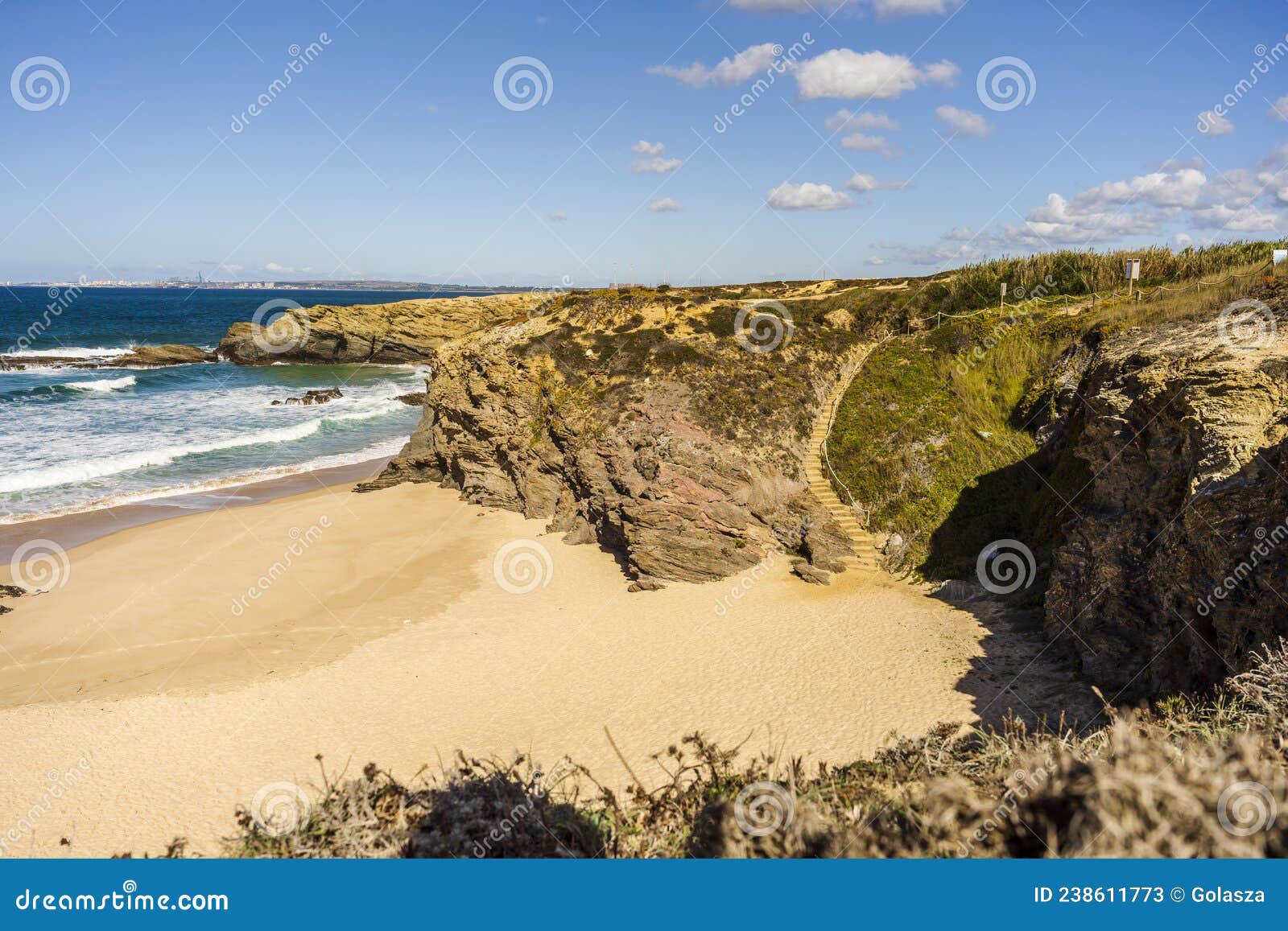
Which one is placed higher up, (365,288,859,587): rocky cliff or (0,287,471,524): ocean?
(365,288,859,587): rocky cliff

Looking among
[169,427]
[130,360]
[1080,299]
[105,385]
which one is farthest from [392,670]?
[130,360]

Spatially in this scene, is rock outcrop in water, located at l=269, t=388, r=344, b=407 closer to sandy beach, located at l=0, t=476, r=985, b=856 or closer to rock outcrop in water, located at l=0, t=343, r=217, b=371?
rock outcrop in water, located at l=0, t=343, r=217, b=371

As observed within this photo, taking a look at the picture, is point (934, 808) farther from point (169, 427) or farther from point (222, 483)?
point (169, 427)

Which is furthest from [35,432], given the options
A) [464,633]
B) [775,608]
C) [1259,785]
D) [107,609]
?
[1259,785]

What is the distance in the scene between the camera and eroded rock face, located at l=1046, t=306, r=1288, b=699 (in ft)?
32.1

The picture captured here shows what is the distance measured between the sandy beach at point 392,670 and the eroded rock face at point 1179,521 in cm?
272

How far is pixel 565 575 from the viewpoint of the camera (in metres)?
20.2

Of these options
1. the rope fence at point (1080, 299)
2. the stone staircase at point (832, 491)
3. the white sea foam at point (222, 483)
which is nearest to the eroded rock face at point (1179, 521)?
the stone staircase at point (832, 491)

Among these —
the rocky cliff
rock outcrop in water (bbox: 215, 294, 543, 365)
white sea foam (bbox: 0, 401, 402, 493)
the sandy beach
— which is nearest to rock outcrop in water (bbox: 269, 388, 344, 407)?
white sea foam (bbox: 0, 401, 402, 493)

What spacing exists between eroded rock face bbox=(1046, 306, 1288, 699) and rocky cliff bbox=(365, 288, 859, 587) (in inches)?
268

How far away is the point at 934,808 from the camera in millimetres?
5000

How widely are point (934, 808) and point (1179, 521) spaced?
9305mm

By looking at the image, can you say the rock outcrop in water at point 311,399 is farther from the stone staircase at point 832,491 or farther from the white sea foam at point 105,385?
the stone staircase at point 832,491

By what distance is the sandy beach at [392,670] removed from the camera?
11.8 metres
